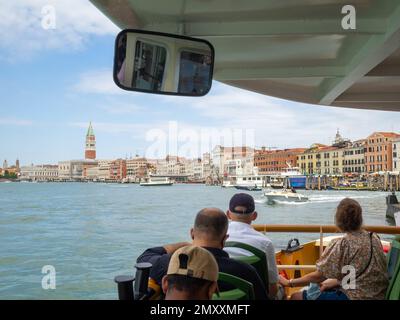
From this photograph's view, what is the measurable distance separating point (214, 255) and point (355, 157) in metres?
86.5

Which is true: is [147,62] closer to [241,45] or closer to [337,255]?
[241,45]

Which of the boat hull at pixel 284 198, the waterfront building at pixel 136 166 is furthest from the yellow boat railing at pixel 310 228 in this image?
the waterfront building at pixel 136 166

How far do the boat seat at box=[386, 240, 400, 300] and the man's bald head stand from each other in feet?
2.62

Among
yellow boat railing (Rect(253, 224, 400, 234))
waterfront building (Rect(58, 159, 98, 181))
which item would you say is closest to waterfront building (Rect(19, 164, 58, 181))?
waterfront building (Rect(58, 159, 98, 181))

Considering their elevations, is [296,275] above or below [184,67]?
below

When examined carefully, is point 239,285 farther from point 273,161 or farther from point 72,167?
point 72,167

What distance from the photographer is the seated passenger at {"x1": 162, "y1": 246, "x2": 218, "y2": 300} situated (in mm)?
1225

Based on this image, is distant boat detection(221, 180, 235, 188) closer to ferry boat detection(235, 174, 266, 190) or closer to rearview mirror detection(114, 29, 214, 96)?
ferry boat detection(235, 174, 266, 190)

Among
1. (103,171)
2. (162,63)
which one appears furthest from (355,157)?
(162,63)

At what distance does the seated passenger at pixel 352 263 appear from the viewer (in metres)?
2.15
